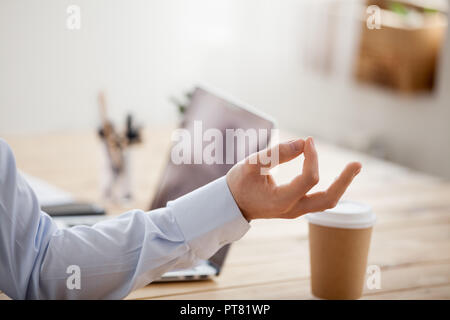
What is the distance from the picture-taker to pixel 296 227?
1427mm

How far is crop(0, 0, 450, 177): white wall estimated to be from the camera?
3863 millimetres

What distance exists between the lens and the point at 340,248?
1.01 metres

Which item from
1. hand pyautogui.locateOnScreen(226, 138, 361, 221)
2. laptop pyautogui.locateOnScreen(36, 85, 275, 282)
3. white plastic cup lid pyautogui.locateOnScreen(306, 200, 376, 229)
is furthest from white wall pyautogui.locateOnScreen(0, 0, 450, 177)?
hand pyautogui.locateOnScreen(226, 138, 361, 221)

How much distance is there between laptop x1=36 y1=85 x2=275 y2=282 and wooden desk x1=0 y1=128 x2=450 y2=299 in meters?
0.03

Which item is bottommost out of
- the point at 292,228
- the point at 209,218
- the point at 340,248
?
the point at 292,228

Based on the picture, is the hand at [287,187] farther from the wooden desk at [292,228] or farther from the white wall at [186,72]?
the white wall at [186,72]

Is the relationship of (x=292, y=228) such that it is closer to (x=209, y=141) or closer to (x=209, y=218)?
(x=209, y=141)

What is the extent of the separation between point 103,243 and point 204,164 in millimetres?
377

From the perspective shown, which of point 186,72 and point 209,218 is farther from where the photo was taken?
point 186,72

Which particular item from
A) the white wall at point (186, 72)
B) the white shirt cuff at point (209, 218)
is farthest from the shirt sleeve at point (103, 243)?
the white wall at point (186, 72)

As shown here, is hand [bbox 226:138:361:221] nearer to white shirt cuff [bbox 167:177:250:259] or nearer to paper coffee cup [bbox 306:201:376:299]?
white shirt cuff [bbox 167:177:250:259]

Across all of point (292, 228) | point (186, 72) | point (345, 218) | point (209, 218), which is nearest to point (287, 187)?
point (209, 218)
